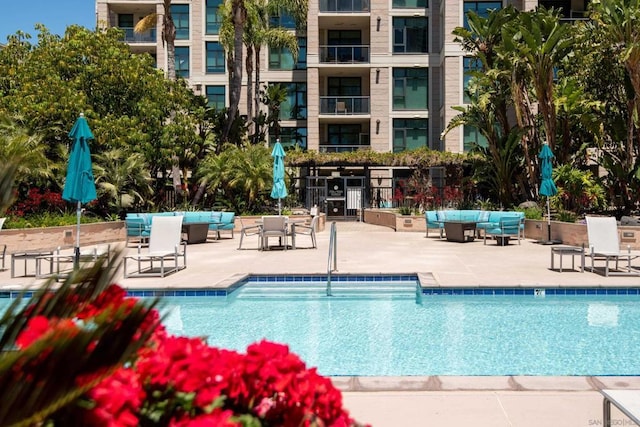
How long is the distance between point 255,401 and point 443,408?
2787mm

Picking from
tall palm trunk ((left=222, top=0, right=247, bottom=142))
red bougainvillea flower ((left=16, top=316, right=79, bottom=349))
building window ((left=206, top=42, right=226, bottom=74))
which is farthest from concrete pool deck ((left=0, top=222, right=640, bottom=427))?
building window ((left=206, top=42, right=226, bottom=74))

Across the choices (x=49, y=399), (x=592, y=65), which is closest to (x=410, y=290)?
(x=49, y=399)

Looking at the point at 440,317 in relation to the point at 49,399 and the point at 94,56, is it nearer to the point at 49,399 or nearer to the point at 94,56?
the point at 49,399

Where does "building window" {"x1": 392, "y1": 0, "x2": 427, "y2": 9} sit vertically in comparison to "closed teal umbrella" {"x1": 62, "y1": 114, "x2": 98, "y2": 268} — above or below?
above

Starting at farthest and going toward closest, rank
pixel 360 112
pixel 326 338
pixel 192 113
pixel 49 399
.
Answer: pixel 360 112 → pixel 192 113 → pixel 326 338 → pixel 49 399

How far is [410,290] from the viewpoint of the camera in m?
10.6

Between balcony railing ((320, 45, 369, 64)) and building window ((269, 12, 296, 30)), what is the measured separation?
3.21 meters

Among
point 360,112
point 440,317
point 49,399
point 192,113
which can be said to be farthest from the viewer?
point 360,112

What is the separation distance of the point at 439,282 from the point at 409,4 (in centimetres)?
2812

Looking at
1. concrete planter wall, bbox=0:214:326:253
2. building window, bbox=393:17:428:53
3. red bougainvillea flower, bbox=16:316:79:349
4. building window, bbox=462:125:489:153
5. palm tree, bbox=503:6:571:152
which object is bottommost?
concrete planter wall, bbox=0:214:326:253

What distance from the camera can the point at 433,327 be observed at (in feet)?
26.3

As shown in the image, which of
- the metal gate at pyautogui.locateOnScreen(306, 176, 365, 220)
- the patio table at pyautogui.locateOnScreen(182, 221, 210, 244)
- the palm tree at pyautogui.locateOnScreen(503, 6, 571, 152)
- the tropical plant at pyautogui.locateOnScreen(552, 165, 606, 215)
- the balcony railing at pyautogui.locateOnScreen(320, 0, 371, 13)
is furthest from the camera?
the balcony railing at pyautogui.locateOnScreen(320, 0, 371, 13)

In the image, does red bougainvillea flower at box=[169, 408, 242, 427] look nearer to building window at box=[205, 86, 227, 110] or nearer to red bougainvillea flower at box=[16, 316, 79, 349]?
red bougainvillea flower at box=[16, 316, 79, 349]

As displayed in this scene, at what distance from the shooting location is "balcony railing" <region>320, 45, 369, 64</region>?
3469 centimetres
